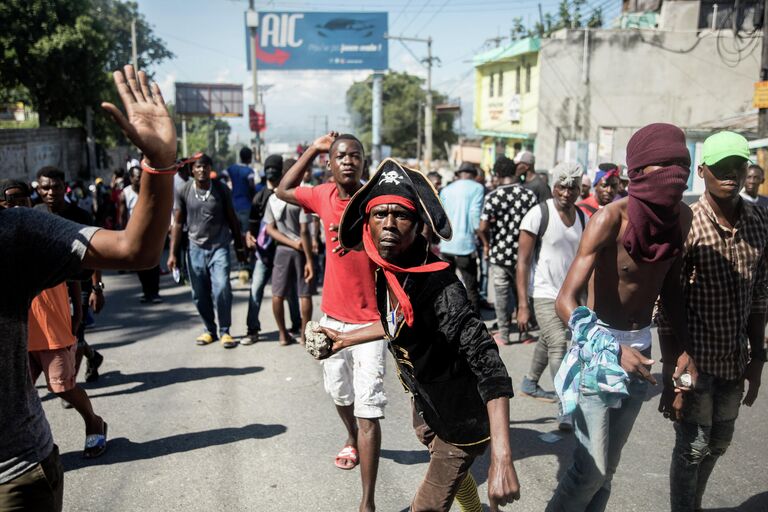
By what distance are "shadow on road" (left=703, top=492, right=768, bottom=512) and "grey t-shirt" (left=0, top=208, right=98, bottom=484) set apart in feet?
11.4

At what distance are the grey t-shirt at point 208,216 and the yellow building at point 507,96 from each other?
24.5m

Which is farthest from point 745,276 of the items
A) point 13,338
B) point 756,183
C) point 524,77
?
point 524,77

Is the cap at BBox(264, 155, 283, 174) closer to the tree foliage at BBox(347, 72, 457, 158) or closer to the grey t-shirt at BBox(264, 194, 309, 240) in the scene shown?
the grey t-shirt at BBox(264, 194, 309, 240)

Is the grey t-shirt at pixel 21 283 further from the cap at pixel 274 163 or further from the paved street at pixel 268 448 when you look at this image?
the cap at pixel 274 163

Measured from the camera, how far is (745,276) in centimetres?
329

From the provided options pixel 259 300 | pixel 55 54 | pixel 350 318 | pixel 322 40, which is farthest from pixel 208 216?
pixel 322 40

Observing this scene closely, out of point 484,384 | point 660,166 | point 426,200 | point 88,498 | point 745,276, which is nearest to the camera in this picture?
point 484,384

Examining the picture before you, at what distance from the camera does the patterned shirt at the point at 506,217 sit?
7.30m

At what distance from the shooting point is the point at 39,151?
21641 millimetres

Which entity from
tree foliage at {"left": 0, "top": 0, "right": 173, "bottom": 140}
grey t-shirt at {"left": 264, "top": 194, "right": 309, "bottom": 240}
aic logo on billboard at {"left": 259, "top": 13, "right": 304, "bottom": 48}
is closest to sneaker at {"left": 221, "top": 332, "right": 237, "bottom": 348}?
grey t-shirt at {"left": 264, "top": 194, "right": 309, "bottom": 240}

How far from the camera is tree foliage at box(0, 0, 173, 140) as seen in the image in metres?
22.7

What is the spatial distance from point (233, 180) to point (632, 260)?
938 cm

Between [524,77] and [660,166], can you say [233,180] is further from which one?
[524,77]

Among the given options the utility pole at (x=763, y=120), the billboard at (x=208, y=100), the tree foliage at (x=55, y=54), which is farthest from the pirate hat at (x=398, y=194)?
the billboard at (x=208, y=100)
